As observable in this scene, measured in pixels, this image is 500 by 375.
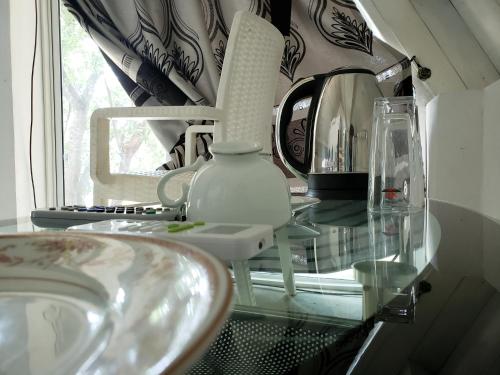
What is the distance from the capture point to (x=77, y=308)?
190mm

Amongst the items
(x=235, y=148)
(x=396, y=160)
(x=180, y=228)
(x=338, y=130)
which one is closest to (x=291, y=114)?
(x=338, y=130)

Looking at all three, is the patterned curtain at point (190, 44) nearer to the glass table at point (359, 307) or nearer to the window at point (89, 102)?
the window at point (89, 102)

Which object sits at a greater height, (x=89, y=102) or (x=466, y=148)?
(x=89, y=102)

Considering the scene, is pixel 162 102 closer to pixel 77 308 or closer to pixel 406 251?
pixel 406 251

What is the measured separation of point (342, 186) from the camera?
88cm

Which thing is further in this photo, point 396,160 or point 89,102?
point 89,102

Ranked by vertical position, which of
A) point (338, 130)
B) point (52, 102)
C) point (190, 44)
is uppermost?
point (190, 44)

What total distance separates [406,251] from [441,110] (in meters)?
0.56

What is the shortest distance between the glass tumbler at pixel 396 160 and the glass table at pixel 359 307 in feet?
0.78

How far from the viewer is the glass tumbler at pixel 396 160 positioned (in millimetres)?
676

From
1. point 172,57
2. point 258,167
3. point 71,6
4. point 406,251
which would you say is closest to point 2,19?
point 71,6

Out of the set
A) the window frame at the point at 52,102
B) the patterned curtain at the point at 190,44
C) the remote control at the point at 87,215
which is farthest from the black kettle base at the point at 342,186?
the window frame at the point at 52,102

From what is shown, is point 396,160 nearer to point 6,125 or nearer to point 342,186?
point 342,186

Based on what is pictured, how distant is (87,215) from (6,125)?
1.30 meters
